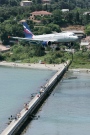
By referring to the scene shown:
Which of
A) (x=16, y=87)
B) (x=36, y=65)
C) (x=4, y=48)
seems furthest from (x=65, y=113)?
(x=4, y=48)

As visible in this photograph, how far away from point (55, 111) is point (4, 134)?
434 inches

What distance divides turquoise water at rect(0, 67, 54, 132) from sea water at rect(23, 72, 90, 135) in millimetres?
1765

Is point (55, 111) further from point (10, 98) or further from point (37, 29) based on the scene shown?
point (37, 29)

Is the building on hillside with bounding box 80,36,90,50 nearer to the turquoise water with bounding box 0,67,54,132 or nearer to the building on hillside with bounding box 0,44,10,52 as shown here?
the building on hillside with bounding box 0,44,10,52

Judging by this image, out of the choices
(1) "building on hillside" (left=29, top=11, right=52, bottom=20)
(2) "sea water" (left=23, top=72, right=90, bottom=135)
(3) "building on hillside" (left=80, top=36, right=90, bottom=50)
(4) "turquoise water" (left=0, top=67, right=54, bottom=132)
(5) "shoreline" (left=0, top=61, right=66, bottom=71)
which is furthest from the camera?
(1) "building on hillside" (left=29, top=11, right=52, bottom=20)

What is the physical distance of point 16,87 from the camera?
197ft

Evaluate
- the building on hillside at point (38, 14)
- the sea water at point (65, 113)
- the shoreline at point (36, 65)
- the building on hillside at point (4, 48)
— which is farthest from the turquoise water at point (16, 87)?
the building on hillside at point (38, 14)

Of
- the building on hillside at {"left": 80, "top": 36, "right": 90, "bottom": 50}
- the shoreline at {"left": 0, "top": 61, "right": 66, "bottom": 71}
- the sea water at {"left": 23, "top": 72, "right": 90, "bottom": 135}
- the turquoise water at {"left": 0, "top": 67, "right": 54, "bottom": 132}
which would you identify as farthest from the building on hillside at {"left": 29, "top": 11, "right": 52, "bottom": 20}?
the sea water at {"left": 23, "top": 72, "right": 90, "bottom": 135}

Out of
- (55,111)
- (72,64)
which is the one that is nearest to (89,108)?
(55,111)

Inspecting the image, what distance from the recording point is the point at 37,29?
101 m

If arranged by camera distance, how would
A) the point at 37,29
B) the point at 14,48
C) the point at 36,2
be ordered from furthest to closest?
the point at 36,2 → the point at 37,29 → the point at 14,48

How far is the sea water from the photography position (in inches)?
1551

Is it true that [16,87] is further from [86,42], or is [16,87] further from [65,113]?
[86,42]

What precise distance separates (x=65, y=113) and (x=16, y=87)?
1571 cm
